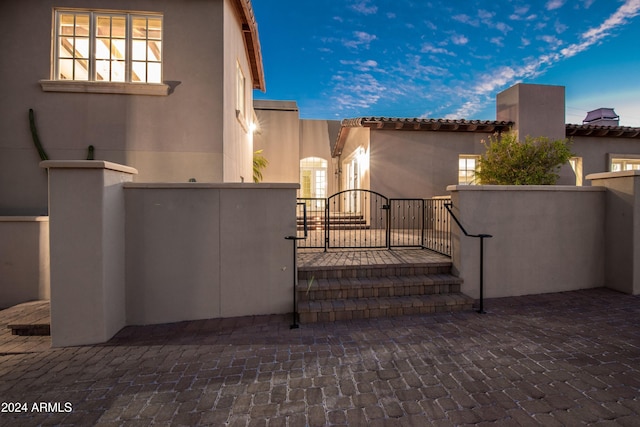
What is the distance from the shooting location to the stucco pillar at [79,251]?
3.32 m

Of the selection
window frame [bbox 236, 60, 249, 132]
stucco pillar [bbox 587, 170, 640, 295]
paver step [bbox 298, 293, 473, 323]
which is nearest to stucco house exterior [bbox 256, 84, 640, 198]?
window frame [bbox 236, 60, 249, 132]

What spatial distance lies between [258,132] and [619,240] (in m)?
12.9

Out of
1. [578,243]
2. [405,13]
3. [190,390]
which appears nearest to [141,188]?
[190,390]

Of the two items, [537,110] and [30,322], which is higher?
[537,110]

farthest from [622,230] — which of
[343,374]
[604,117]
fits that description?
[604,117]

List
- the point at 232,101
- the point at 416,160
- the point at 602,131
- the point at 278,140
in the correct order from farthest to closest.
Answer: the point at 278,140 → the point at 602,131 → the point at 416,160 → the point at 232,101

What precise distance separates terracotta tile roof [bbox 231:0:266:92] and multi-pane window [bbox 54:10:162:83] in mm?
1935

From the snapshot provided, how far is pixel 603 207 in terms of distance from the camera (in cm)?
523

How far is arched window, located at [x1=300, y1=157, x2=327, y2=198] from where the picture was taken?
1455 cm

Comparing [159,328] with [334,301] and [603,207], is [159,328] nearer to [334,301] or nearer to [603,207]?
[334,301]

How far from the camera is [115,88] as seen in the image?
5422mm

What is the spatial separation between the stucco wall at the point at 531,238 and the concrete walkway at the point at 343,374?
3.29 feet

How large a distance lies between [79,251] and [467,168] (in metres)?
10.8

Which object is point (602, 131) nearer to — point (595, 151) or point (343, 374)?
point (595, 151)
